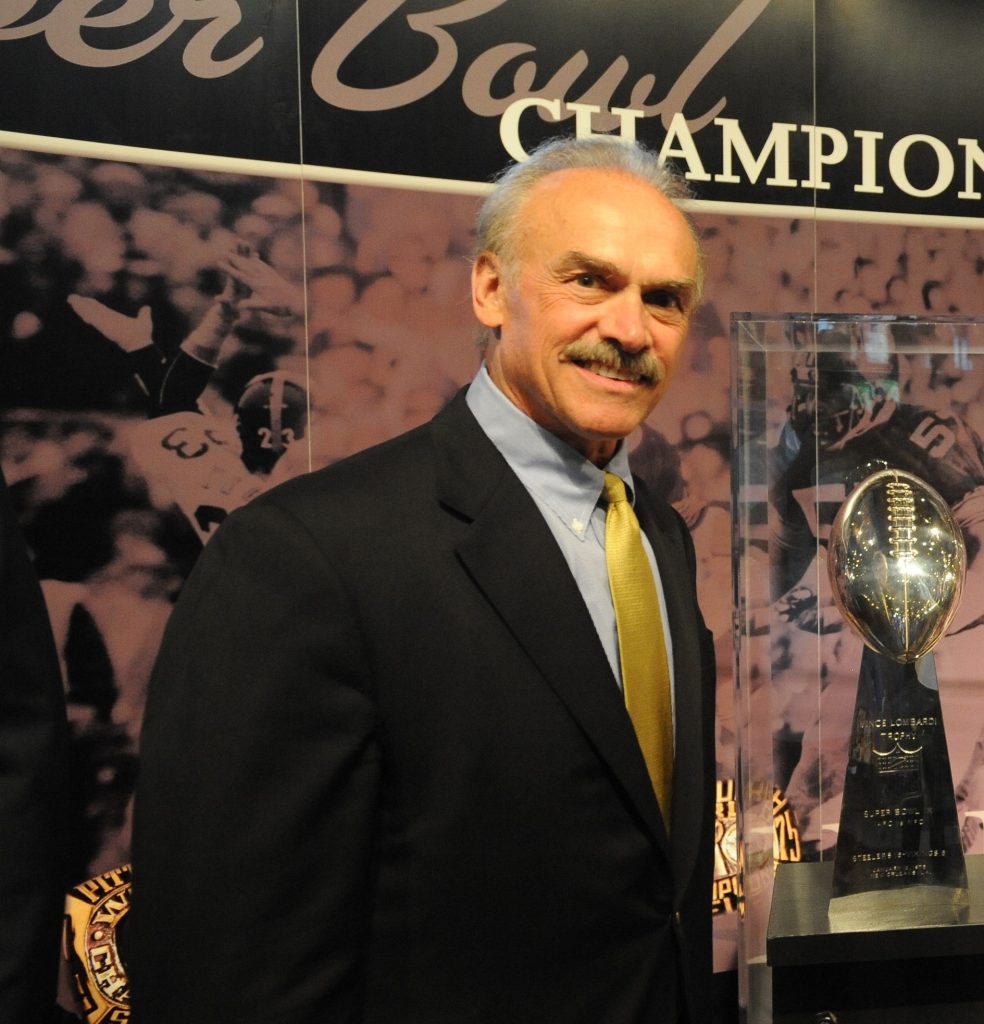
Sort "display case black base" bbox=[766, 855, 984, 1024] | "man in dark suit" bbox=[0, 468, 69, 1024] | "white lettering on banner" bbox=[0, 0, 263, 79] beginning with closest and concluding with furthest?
"man in dark suit" bbox=[0, 468, 69, 1024], "display case black base" bbox=[766, 855, 984, 1024], "white lettering on banner" bbox=[0, 0, 263, 79]

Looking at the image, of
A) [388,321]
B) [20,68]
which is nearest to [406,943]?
[388,321]

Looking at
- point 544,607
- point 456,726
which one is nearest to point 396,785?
point 456,726

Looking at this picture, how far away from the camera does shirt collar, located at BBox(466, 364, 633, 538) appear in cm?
130

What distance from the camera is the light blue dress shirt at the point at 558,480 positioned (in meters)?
1.29

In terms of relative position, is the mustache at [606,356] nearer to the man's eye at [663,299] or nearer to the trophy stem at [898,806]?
the man's eye at [663,299]

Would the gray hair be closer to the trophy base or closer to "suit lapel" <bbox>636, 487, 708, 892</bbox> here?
"suit lapel" <bbox>636, 487, 708, 892</bbox>

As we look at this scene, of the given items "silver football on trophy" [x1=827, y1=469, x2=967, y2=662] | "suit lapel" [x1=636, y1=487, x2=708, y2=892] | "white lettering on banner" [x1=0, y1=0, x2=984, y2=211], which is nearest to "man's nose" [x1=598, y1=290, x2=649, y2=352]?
"suit lapel" [x1=636, y1=487, x2=708, y2=892]

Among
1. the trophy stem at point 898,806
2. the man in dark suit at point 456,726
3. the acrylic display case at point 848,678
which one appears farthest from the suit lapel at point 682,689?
the trophy stem at point 898,806

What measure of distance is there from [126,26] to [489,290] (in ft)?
4.38

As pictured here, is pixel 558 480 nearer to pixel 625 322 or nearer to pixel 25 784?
pixel 625 322

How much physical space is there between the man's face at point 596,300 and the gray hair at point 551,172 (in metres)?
0.01

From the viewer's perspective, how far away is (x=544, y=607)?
3.90 feet

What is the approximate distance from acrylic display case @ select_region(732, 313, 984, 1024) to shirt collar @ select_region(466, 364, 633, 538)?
40 centimetres

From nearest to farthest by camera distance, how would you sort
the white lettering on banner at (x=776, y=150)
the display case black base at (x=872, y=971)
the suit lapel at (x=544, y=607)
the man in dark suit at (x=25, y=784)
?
the man in dark suit at (x=25, y=784), the suit lapel at (x=544, y=607), the display case black base at (x=872, y=971), the white lettering on banner at (x=776, y=150)
